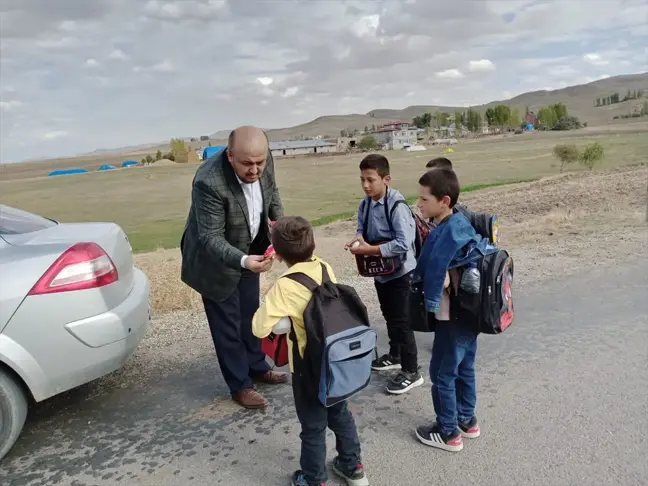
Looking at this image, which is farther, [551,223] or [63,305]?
[551,223]

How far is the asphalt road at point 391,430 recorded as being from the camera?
9.62ft

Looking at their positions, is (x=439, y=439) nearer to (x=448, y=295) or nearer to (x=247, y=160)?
(x=448, y=295)

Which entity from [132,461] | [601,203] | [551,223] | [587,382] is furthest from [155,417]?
[601,203]

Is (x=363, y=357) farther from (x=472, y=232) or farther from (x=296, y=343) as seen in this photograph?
(x=472, y=232)

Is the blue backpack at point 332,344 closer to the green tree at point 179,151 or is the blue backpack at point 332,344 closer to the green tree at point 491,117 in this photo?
the green tree at point 179,151

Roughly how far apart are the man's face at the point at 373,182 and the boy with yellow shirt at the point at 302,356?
1122mm

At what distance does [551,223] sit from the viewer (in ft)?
33.3

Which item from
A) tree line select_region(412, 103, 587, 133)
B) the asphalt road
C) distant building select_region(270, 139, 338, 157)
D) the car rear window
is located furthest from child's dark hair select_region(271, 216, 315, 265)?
tree line select_region(412, 103, 587, 133)

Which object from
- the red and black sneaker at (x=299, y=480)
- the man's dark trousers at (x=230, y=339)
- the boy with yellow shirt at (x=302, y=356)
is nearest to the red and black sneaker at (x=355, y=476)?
the boy with yellow shirt at (x=302, y=356)

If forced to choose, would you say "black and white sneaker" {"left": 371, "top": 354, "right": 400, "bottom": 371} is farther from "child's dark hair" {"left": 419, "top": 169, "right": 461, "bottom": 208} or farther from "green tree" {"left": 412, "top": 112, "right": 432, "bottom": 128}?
"green tree" {"left": 412, "top": 112, "right": 432, "bottom": 128}

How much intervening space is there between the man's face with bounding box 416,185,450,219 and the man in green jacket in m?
0.92

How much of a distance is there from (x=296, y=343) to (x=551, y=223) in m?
8.58

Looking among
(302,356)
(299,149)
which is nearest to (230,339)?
(302,356)

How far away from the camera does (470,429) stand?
3.23 meters
